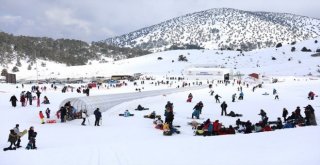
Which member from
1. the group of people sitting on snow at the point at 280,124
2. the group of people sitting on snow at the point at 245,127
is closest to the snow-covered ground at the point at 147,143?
the group of people sitting on snow at the point at 245,127

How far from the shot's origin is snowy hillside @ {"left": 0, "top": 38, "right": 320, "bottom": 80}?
9875 cm

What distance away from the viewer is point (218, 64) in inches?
4737

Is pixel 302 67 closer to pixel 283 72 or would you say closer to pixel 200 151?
pixel 283 72

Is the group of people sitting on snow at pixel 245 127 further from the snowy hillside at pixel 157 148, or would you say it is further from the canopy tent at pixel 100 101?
the canopy tent at pixel 100 101

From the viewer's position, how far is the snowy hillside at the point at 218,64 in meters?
98.8

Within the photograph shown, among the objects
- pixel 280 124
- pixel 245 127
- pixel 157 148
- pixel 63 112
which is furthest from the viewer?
pixel 63 112

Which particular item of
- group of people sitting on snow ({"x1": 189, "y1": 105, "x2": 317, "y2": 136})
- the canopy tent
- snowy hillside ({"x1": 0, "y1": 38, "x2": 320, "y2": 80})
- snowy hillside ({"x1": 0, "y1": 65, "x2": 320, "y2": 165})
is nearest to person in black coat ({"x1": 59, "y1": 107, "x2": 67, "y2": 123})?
snowy hillside ({"x1": 0, "y1": 65, "x2": 320, "y2": 165})

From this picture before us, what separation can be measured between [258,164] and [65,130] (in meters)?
12.3

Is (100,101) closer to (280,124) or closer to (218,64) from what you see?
(280,124)

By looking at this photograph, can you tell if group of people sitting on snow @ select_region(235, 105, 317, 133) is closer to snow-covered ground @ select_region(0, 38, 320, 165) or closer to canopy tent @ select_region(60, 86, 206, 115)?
snow-covered ground @ select_region(0, 38, 320, 165)

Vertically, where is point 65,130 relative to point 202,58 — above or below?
below

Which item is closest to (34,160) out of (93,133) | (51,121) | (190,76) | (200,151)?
(200,151)

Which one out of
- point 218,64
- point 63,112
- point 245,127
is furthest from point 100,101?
point 218,64

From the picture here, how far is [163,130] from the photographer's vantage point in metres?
19.5
